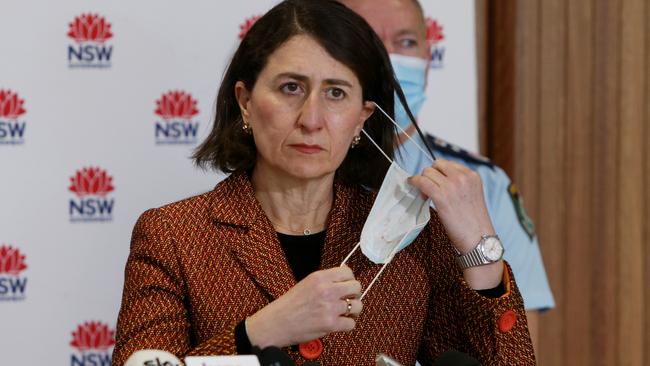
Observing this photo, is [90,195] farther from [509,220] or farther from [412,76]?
[509,220]

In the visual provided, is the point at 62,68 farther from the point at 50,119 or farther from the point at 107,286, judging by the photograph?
the point at 107,286

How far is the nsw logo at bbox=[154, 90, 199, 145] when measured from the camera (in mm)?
3186

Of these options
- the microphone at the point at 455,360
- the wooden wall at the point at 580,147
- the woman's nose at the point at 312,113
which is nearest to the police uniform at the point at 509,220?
the wooden wall at the point at 580,147

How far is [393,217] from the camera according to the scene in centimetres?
209

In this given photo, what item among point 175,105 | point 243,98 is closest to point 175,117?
point 175,105

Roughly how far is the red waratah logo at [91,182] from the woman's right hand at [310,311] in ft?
4.47

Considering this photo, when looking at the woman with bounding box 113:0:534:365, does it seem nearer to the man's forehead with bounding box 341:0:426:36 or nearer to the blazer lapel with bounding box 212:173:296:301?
the blazer lapel with bounding box 212:173:296:301

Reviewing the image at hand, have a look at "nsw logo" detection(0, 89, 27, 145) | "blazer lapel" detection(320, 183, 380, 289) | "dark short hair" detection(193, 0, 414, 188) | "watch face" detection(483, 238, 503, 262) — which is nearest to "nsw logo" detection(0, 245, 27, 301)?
"nsw logo" detection(0, 89, 27, 145)

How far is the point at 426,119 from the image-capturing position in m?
3.47

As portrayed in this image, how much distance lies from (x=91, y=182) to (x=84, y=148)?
0.10m

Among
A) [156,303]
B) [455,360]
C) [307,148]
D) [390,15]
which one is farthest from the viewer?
[390,15]

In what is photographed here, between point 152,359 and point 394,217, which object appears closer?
point 152,359

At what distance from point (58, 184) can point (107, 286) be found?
0.32m

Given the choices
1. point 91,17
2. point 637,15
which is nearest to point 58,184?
point 91,17
